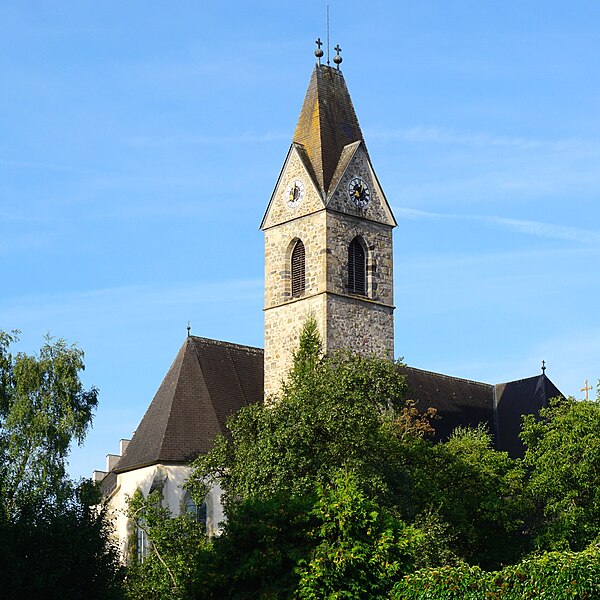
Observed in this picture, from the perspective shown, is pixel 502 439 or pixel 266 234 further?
pixel 502 439

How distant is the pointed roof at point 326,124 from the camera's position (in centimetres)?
5109

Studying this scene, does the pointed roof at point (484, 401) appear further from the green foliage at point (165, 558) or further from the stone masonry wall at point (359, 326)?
the green foliage at point (165, 558)

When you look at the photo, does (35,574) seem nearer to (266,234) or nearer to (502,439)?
(266,234)

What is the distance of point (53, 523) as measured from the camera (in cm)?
3166

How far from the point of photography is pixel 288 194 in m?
51.9

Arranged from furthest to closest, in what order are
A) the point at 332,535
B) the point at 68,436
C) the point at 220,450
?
the point at 68,436, the point at 220,450, the point at 332,535

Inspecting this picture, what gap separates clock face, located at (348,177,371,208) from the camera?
2016 inches

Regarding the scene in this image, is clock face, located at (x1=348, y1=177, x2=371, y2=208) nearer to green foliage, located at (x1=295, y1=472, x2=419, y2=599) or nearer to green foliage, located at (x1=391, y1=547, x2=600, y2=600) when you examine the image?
green foliage, located at (x1=295, y1=472, x2=419, y2=599)

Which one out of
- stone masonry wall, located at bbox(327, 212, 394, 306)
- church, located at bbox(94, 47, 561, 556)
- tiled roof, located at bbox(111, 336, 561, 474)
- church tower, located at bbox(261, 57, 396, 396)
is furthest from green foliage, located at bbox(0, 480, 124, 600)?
stone masonry wall, located at bbox(327, 212, 394, 306)

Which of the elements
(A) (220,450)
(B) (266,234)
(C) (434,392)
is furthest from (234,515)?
(C) (434,392)

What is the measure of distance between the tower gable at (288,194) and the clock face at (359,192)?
5.04 feet

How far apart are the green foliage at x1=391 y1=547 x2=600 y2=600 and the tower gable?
25023mm

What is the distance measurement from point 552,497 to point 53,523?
16.4 metres

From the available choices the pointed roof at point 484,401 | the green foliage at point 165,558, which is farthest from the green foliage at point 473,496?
the pointed roof at point 484,401
